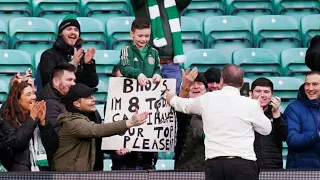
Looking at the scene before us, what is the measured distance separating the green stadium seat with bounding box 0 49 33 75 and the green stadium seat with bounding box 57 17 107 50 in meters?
0.88

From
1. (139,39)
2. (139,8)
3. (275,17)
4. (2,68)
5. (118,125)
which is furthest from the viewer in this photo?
(275,17)

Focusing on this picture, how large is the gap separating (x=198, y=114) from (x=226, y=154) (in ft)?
3.12

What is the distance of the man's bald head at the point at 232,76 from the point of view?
852 cm

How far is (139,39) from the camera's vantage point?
32.2 ft

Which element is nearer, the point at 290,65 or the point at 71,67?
the point at 71,67

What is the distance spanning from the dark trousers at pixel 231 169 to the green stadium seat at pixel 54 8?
5.46 meters

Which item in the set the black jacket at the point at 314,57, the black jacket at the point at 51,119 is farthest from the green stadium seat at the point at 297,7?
the black jacket at the point at 51,119

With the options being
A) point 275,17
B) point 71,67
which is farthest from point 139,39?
point 275,17

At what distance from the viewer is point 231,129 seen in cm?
848

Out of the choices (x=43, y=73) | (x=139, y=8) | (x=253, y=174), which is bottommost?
(x=253, y=174)

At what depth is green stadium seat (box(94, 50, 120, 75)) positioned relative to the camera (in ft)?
41.0

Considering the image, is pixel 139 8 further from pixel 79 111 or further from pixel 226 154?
pixel 226 154

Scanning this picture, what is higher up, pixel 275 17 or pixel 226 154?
pixel 275 17

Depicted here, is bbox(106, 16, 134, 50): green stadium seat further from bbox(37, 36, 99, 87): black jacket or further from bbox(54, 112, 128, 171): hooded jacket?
bbox(54, 112, 128, 171): hooded jacket
